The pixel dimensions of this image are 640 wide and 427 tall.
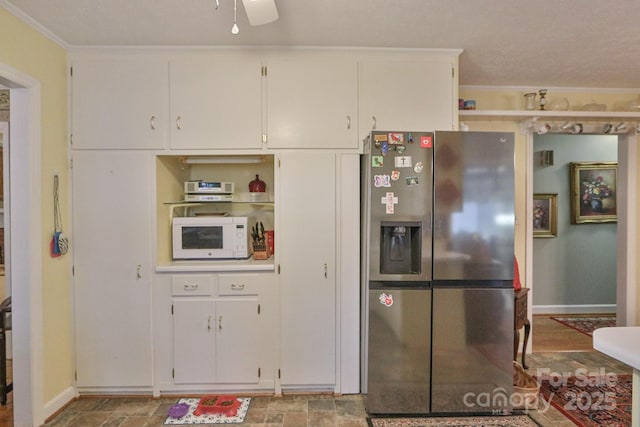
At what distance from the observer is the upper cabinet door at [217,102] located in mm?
2553

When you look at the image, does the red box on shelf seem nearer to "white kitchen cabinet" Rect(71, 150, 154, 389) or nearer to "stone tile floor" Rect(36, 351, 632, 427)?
"stone tile floor" Rect(36, 351, 632, 427)

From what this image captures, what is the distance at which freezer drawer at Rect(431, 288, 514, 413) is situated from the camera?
2.32 m

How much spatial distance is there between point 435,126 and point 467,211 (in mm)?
704

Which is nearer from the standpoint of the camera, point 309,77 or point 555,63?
point 309,77

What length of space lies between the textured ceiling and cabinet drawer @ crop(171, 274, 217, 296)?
1.64m

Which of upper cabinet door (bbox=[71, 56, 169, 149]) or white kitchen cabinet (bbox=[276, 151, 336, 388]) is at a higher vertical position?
upper cabinet door (bbox=[71, 56, 169, 149])

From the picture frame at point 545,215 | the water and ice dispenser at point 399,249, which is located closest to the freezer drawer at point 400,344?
the water and ice dispenser at point 399,249

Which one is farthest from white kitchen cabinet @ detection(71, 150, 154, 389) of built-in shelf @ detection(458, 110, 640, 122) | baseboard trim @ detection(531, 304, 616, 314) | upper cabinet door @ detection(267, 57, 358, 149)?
baseboard trim @ detection(531, 304, 616, 314)

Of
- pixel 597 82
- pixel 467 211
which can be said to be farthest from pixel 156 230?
pixel 597 82

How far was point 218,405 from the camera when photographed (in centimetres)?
244

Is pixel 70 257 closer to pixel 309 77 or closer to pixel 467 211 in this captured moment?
pixel 309 77

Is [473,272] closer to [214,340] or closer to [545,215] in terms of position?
[214,340]

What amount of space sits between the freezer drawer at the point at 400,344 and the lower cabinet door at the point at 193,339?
1.14 m

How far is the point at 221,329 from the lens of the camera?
257 cm
